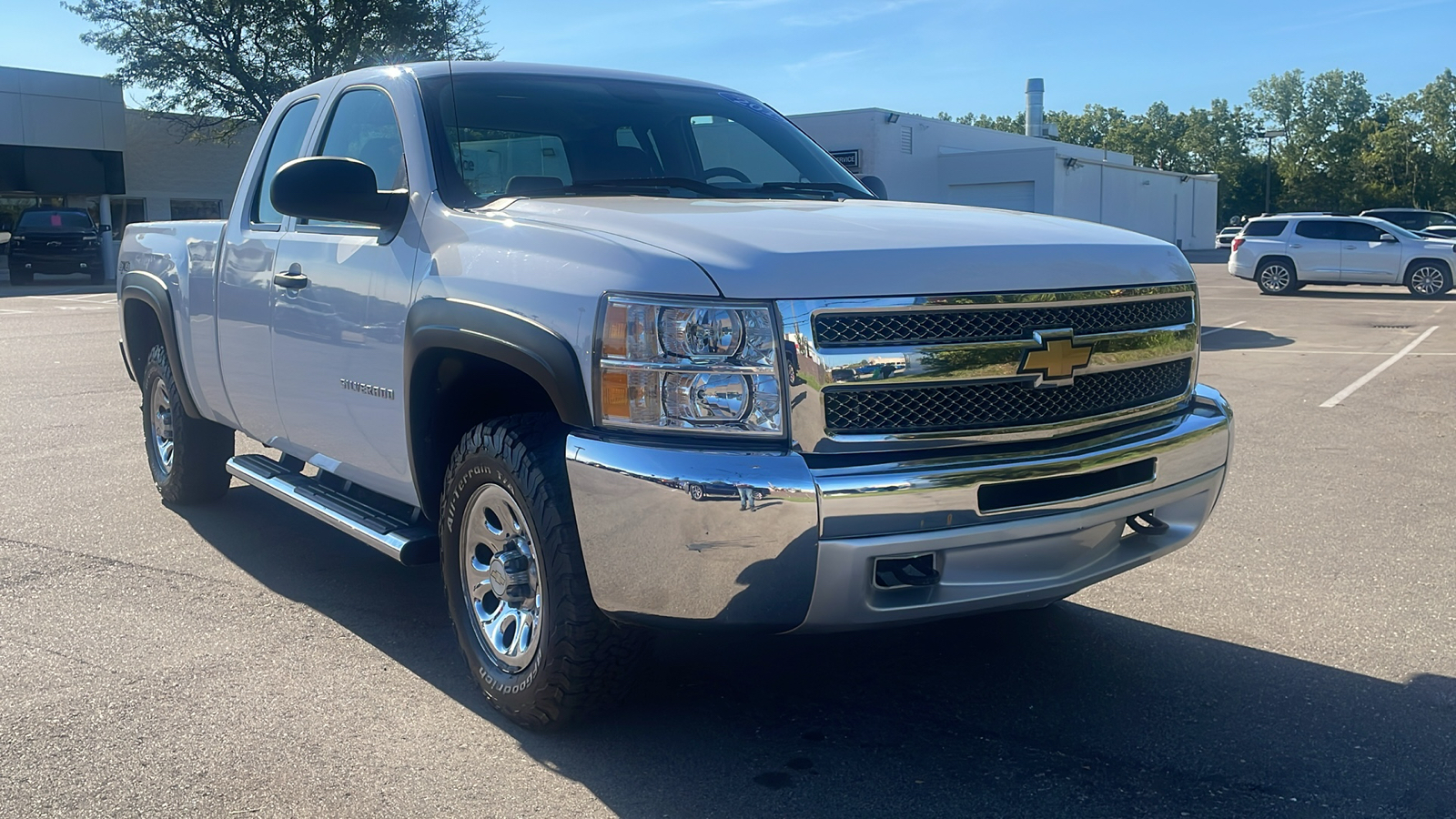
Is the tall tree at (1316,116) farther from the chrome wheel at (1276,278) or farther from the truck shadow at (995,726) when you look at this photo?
the truck shadow at (995,726)

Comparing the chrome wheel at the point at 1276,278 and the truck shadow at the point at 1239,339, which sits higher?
the chrome wheel at the point at 1276,278

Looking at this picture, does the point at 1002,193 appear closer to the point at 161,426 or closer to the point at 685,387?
the point at 161,426

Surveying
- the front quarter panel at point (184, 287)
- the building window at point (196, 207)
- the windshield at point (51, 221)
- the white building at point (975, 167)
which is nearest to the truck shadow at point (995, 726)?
the front quarter panel at point (184, 287)

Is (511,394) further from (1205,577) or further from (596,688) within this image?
(1205,577)

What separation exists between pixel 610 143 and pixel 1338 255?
24.2 m

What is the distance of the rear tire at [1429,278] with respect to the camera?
79.9 feet

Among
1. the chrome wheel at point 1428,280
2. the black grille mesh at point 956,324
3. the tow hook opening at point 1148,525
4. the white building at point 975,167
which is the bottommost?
the chrome wheel at point 1428,280

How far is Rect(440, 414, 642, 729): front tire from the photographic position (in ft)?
10.6

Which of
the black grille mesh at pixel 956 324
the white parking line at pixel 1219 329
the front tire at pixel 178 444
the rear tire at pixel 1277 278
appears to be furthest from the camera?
the rear tire at pixel 1277 278

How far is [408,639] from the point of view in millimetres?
4344

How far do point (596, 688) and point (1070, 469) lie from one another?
4.42 feet

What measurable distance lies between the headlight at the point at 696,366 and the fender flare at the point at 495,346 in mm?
131

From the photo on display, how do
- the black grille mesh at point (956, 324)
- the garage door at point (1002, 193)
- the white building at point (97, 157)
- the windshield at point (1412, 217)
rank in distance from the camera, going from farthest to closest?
the garage door at point (1002, 193) → the windshield at point (1412, 217) → the white building at point (97, 157) → the black grille mesh at point (956, 324)

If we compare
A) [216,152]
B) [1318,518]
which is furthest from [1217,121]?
[1318,518]
